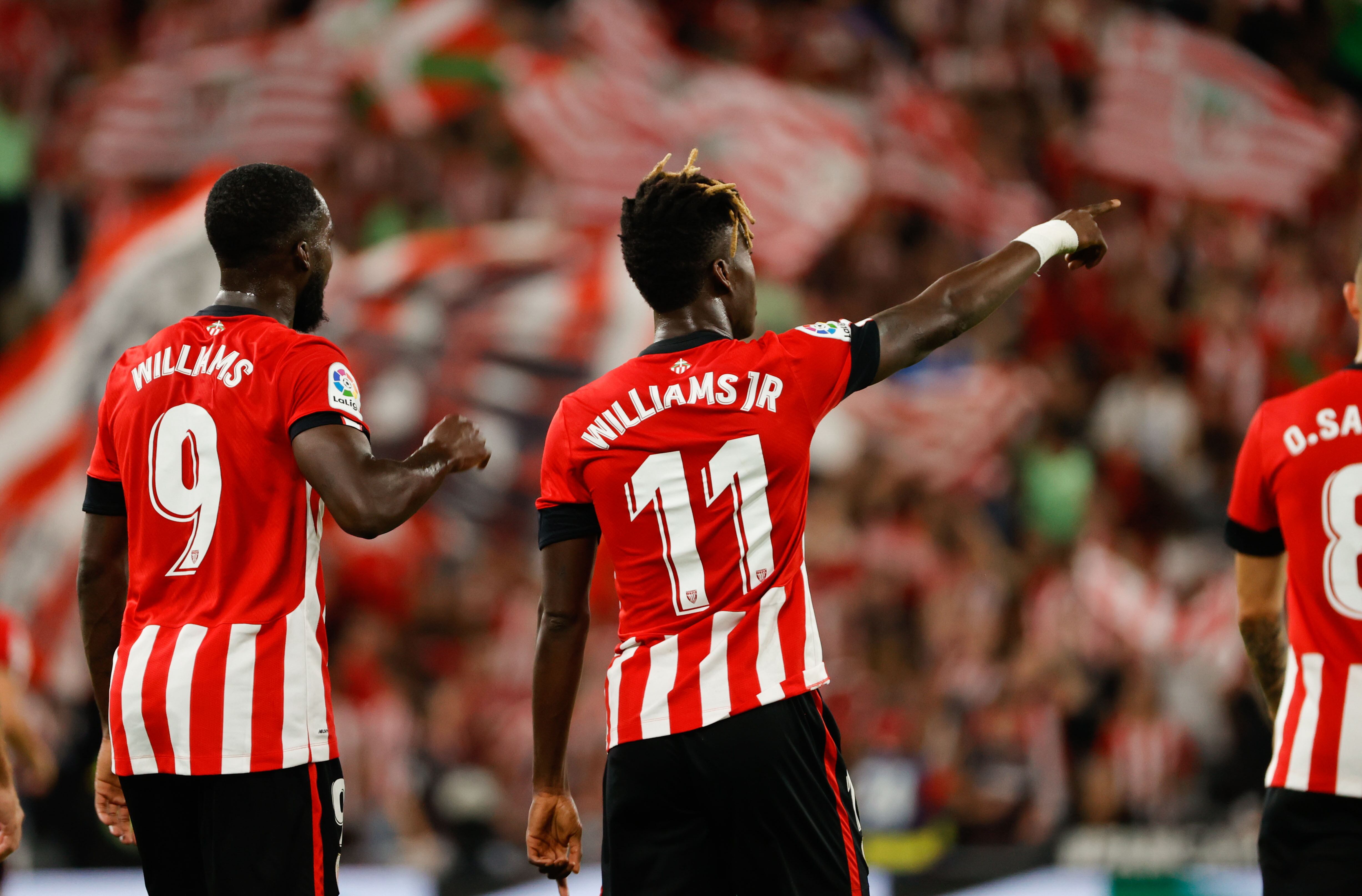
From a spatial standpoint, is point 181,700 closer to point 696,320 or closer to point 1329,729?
point 696,320

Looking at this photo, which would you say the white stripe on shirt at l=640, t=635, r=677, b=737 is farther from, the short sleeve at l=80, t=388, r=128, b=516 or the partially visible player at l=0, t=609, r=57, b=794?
the partially visible player at l=0, t=609, r=57, b=794

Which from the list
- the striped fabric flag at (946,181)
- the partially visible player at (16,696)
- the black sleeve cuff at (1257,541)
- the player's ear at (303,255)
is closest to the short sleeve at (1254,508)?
the black sleeve cuff at (1257,541)

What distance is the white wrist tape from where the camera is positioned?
334 centimetres

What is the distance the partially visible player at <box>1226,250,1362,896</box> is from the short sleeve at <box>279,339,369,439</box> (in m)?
2.04

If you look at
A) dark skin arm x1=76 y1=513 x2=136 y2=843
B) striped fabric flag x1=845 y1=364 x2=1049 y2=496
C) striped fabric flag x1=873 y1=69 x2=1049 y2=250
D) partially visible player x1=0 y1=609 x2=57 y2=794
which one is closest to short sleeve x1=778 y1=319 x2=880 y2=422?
dark skin arm x1=76 y1=513 x2=136 y2=843

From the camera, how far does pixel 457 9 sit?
10414mm

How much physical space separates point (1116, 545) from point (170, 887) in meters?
7.12

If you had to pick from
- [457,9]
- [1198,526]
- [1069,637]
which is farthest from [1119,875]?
[457,9]

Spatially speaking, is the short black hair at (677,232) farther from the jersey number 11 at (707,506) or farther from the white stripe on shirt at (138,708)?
the white stripe on shirt at (138,708)

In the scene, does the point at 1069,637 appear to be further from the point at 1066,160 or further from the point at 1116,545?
the point at 1066,160

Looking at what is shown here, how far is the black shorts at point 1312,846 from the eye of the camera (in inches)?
115

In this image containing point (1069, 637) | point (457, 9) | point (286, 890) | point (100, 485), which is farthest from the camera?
point (457, 9)

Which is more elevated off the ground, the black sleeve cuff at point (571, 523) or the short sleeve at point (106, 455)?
the short sleeve at point (106, 455)

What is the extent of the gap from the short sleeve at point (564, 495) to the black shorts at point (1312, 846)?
65.5 inches
